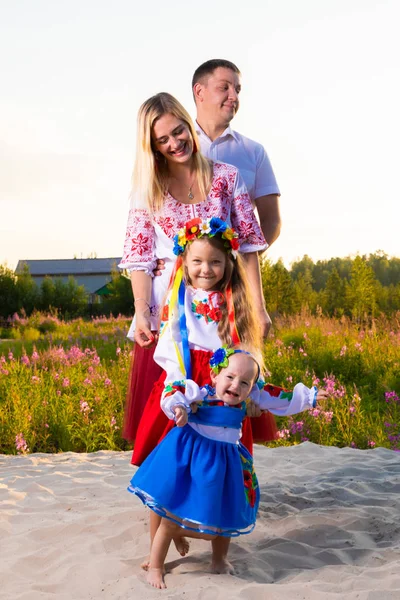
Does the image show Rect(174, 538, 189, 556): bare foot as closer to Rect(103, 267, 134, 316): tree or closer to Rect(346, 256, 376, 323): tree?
Rect(346, 256, 376, 323): tree

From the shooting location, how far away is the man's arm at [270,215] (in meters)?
4.49

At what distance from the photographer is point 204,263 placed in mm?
3352

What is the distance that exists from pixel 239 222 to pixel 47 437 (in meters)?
4.13

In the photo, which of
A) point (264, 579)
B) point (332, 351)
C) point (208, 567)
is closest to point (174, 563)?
point (208, 567)

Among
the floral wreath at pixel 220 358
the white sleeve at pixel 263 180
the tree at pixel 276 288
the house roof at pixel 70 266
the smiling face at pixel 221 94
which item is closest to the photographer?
the floral wreath at pixel 220 358

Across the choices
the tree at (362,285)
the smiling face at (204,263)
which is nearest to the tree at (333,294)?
the tree at (362,285)

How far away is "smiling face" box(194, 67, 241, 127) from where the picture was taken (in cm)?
429

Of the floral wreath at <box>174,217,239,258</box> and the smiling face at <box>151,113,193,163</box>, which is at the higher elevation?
the smiling face at <box>151,113,193,163</box>

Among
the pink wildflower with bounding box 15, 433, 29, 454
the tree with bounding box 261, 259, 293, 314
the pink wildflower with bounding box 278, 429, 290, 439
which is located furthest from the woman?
the tree with bounding box 261, 259, 293, 314

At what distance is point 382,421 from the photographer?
7.54 metres

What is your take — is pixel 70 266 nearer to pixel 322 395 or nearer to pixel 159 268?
pixel 159 268

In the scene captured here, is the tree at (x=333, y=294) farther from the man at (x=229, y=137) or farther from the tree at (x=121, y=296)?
the man at (x=229, y=137)

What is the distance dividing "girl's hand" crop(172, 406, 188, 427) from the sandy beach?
725mm

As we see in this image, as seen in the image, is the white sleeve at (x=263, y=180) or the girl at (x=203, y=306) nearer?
the girl at (x=203, y=306)
